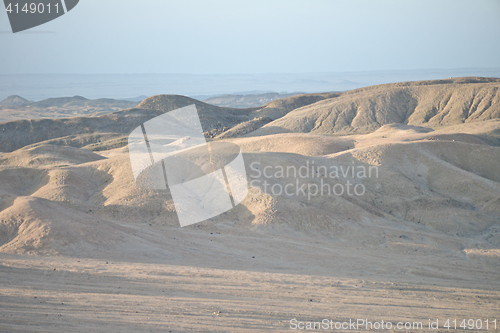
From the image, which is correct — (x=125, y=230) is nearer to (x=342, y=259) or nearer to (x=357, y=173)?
(x=342, y=259)

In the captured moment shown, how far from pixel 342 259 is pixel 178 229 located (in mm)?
9549

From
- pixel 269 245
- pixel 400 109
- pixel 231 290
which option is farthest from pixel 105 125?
pixel 231 290

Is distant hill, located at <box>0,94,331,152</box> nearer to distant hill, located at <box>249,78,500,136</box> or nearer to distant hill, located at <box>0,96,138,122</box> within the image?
distant hill, located at <box>249,78,500,136</box>

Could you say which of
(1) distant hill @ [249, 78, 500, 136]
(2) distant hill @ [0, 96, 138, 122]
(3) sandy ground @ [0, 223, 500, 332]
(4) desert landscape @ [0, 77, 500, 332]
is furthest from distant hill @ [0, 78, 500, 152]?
(2) distant hill @ [0, 96, 138, 122]

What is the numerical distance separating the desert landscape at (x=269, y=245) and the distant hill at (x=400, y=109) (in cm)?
2554

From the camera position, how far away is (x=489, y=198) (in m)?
26.4

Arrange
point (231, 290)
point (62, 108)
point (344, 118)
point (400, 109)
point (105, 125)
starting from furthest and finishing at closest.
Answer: point (62, 108), point (105, 125), point (400, 109), point (344, 118), point (231, 290)

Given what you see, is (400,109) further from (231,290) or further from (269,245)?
(231,290)

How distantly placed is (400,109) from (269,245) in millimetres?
65279

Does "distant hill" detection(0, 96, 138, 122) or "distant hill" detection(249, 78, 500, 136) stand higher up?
"distant hill" detection(249, 78, 500, 136)

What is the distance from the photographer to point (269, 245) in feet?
64.2

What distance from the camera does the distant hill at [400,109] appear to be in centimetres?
6581

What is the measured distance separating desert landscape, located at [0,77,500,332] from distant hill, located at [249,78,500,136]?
25538 millimetres

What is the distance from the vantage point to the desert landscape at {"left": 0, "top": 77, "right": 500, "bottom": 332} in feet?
36.5
